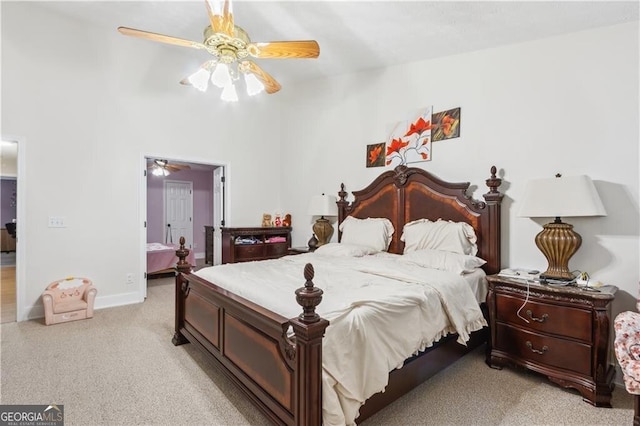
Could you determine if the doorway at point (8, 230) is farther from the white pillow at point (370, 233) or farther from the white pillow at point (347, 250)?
the white pillow at point (370, 233)


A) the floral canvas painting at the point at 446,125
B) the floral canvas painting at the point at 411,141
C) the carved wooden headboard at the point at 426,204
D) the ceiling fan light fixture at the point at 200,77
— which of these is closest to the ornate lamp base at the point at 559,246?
the carved wooden headboard at the point at 426,204

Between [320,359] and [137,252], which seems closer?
[320,359]

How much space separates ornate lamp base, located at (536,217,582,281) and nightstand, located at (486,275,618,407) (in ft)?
0.73

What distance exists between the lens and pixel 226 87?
267 cm

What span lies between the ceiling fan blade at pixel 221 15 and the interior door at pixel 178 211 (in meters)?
6.02

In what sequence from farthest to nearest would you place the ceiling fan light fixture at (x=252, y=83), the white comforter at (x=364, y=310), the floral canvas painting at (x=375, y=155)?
1. the floral canvas painting at (x=375, y=155)
2. the ceiling fan light fixture at (x=252, y=83)
3. the white comforter at (x=364, y=310)

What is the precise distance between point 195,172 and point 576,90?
752 centimetres

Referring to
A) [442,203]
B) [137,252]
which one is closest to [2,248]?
[137,252]

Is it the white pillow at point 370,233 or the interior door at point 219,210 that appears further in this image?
the interior door at point 219,210

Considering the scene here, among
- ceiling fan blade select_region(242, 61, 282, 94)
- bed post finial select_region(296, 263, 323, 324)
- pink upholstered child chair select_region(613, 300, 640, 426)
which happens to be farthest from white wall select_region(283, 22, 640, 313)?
bed post finial select_region(296, 263, 323, 324)

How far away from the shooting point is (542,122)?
266cm

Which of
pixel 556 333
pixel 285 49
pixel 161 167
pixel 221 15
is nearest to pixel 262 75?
pixel 285 49

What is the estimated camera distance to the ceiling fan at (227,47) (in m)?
2.18

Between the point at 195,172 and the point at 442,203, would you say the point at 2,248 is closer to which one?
the point at 195,172
